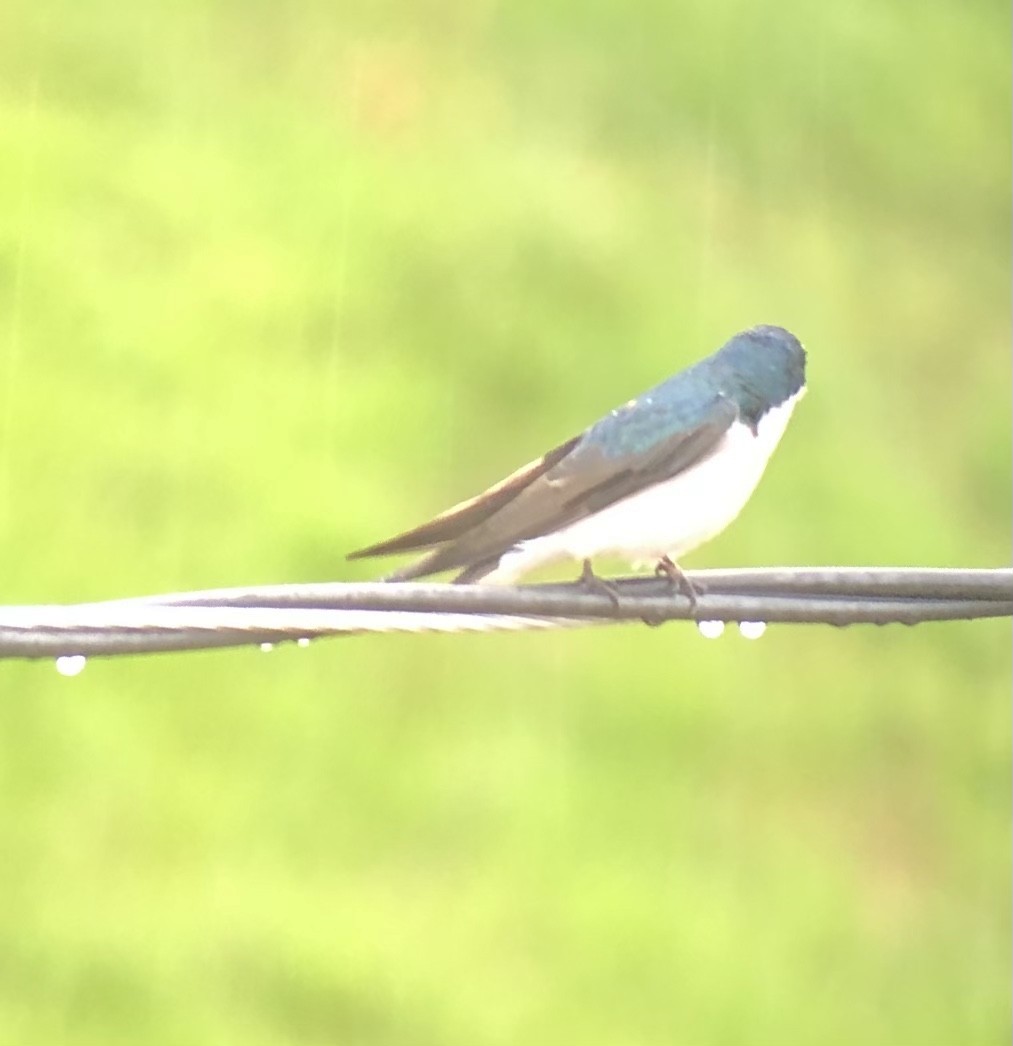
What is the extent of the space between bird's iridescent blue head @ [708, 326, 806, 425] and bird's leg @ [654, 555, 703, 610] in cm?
11

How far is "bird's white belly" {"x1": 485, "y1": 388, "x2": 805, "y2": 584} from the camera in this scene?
844mm

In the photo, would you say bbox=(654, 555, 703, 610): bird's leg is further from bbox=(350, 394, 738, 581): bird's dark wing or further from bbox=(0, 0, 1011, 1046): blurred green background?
bbox=(0, 0, 1011, 1046): blurred green background

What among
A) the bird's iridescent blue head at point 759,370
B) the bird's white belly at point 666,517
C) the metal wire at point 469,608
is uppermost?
the bird's iridescent blue head at point 759,370

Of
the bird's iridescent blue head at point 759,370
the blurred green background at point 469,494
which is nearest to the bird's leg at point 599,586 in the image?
the bird's iridescent blue head at point 759,370

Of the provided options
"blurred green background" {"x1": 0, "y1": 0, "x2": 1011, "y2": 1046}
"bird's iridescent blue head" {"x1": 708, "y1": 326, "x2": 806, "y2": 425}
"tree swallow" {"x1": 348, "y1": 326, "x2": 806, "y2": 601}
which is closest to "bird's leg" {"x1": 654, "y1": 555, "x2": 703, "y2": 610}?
"tree swallow" {"x1": 348, "y1": 326, "x2": 806, "y2": 601}

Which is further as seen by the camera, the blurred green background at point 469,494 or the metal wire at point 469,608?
the blurred green background at point 469,494

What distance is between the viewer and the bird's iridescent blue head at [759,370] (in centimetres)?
89

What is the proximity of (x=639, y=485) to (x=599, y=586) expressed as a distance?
0.14 meters

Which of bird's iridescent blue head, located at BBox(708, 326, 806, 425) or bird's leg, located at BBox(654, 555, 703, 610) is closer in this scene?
bird's leg, located at BBox(654, 555, 703, 610)

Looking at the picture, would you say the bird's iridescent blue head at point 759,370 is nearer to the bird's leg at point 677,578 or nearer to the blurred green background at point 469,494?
the bird's leg at point 677,578

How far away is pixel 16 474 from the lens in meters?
1.33

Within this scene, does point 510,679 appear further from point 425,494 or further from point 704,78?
point 704,78

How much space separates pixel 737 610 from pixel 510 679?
0.77m

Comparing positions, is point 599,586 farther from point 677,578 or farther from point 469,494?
point 469,494
